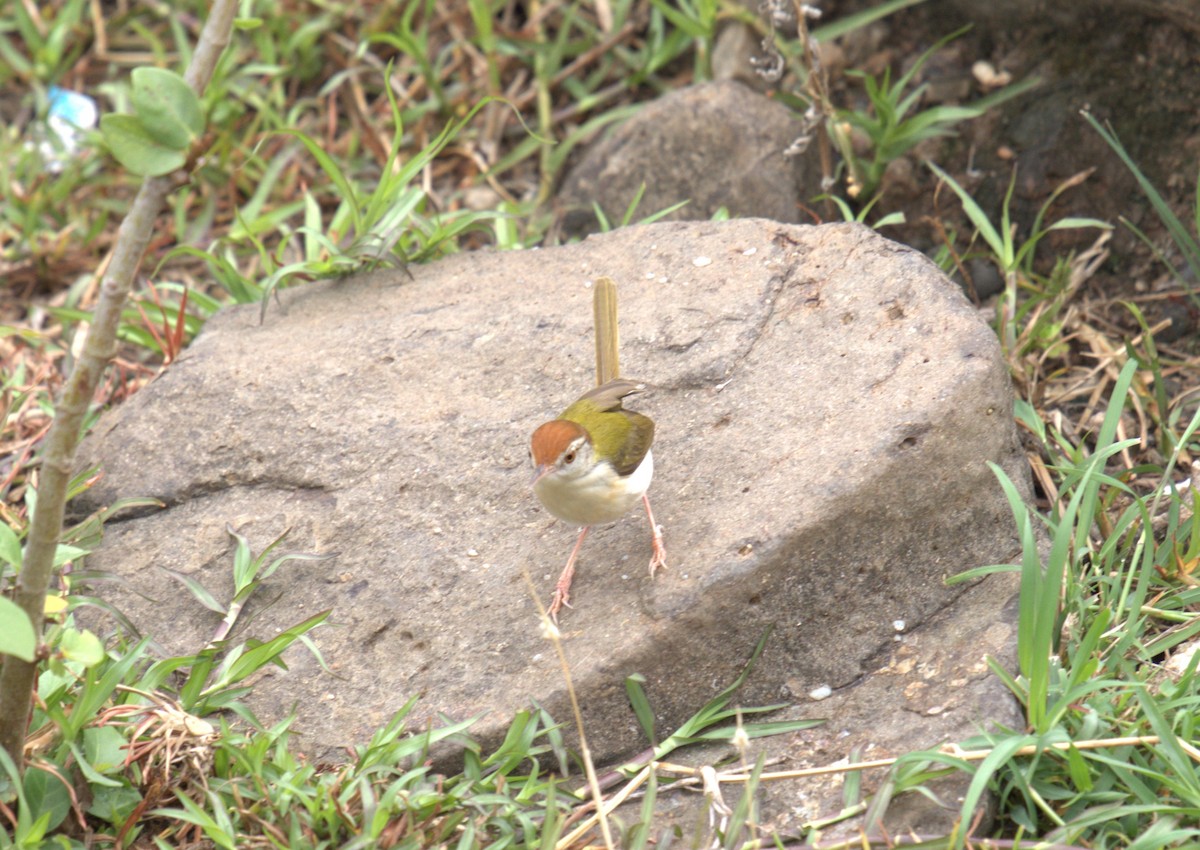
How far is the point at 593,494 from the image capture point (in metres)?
3.57

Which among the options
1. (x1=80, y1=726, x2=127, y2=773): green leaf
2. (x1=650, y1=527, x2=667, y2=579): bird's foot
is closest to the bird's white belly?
(x1=650, y1=527, x2=667, y2=579): bird's foot

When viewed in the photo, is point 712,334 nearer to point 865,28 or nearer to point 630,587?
point 630,587

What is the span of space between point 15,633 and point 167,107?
1.05 metres

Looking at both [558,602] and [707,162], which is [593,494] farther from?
[707,162]

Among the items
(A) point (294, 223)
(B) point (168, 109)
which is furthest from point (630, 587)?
(A) point (294, 223)

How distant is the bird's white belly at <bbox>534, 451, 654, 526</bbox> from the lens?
3.56 metres

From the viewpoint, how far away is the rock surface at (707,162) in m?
5.62

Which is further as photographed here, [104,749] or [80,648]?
[104,749]

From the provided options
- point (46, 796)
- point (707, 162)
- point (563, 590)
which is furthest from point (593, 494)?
point (707, 162)

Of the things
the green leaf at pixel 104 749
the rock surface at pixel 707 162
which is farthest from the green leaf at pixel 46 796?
the rock surface at pixel 707 162

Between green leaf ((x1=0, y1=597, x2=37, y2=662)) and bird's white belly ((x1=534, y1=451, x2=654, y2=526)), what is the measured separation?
1.51m

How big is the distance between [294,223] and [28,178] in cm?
144

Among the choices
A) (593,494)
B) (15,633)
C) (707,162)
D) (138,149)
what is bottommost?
(707,162)

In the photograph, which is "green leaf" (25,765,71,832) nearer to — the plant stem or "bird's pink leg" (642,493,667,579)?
the plant stem
